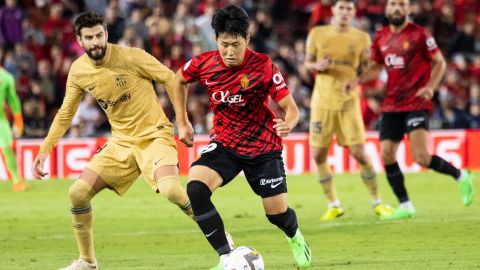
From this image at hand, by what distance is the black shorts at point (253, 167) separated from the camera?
9.61m

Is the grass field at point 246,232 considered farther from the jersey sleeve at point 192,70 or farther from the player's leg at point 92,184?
the jersey sleeve at point 192,70

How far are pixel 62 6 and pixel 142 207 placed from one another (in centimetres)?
952

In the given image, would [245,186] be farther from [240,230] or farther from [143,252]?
[143,252]

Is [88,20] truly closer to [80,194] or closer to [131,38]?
[80,194]

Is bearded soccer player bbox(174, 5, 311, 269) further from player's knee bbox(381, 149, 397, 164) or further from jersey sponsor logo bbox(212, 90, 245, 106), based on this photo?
player's knee bbox(381, 149, 397, 164)

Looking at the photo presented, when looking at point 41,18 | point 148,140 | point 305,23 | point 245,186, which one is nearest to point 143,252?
point 148,140

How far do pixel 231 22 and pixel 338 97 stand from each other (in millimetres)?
A: 5741

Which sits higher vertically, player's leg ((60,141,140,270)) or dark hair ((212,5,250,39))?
dark hair ((212,5,250,39))

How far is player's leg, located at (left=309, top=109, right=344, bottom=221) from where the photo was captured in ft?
48.5

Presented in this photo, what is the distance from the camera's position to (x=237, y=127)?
9711 millimetres

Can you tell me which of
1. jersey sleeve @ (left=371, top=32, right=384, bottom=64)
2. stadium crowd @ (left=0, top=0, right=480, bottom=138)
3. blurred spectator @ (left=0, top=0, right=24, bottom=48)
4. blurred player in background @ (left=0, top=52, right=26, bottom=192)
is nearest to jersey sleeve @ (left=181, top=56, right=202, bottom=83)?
jersey sleeve @ (left=371, top=32, right=384, bottom=64)

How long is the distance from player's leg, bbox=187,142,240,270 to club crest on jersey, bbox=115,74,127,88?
133 cm

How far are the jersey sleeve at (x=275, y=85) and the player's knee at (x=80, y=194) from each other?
74.2 inches

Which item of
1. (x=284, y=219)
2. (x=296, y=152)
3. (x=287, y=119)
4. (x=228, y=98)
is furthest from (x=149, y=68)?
(x=296, y=152)
